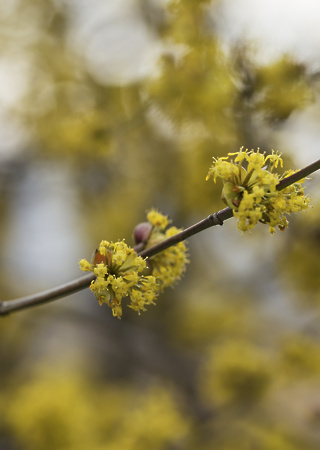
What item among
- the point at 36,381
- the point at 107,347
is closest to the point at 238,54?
the point at 36,381

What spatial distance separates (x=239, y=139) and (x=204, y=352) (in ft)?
2.95

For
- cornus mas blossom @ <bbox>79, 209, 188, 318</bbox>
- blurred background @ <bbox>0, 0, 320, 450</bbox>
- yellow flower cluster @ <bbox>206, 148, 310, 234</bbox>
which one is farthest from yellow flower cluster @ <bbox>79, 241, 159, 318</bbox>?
blurred background @ <bbox>0, 0, 320, 450</bbox>

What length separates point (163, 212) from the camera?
1.46m

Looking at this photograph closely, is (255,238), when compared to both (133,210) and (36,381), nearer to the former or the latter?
(133,210)

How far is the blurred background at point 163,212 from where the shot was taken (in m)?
0.96

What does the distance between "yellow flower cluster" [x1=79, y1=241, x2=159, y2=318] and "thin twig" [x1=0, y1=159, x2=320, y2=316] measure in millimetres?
Answer: 17

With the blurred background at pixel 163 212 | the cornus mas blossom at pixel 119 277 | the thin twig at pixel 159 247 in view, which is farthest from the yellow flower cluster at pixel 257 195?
the blurred background at pixel 163 212

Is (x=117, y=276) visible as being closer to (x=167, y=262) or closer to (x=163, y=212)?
(x=167, y=262)

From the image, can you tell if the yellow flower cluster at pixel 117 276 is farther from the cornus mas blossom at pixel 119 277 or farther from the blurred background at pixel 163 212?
the blurred background at pixel 163 212

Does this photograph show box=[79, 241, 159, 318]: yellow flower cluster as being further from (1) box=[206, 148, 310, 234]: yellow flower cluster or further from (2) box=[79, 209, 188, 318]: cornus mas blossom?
(1) box=[206, 148, 310, 234]: yellow flower cluster

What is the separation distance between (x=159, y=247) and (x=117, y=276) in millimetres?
58

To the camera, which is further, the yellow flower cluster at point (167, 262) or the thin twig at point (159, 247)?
the yellow flower cluster at point (167, 262)

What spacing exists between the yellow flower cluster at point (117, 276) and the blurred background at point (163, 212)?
396 mm

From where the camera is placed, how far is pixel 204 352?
5.35 feet
